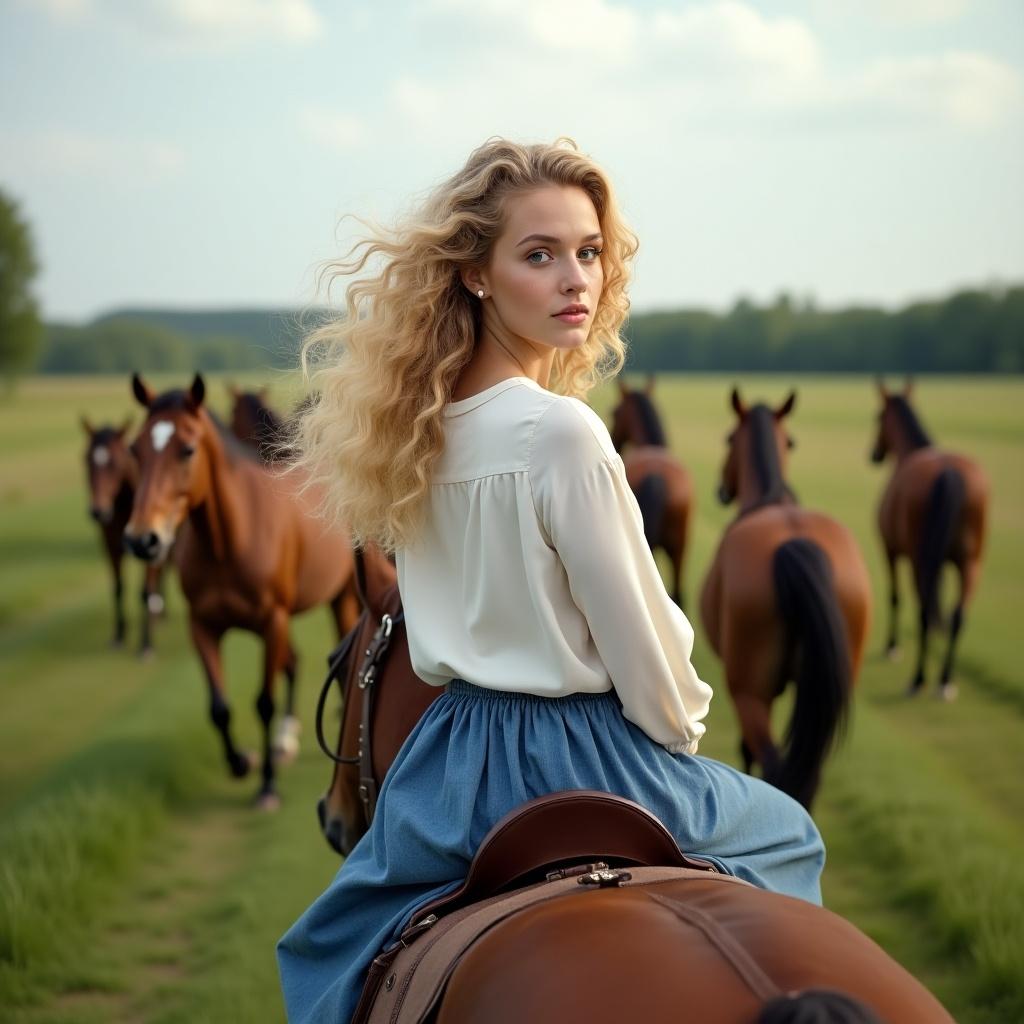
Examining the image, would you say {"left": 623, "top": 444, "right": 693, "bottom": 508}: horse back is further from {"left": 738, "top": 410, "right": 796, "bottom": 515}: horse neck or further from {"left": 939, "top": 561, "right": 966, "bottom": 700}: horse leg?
{"left": 738, "top": 410, "right": 796, "bottom": 515}: horse neck

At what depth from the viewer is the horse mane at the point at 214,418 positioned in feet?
19.2

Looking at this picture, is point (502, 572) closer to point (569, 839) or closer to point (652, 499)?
point (569, 839)

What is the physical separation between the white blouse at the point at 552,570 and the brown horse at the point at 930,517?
6422mm

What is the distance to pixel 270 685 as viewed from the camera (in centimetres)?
646

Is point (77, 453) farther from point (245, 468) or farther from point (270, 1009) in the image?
point (270, 1009)

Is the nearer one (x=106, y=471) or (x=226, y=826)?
(x=226, y=826)

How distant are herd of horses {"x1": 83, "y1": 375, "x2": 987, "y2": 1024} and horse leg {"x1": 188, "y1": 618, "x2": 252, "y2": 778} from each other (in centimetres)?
1

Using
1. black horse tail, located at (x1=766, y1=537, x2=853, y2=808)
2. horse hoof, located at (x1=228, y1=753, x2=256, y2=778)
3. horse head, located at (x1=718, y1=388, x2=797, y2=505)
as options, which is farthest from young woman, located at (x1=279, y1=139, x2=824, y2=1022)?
horse hoof, located at (x1=228, y1=753, x2=256, y2=778)

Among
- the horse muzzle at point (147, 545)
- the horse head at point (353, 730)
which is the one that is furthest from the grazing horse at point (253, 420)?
the horse head at point (353, 730)

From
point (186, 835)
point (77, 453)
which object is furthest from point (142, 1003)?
point (77, 453)

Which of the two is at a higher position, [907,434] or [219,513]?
[907,434]

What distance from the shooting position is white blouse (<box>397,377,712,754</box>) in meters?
1.87

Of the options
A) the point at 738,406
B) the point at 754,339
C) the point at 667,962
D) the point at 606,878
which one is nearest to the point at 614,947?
the point at 667,962

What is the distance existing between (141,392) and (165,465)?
489 mm
